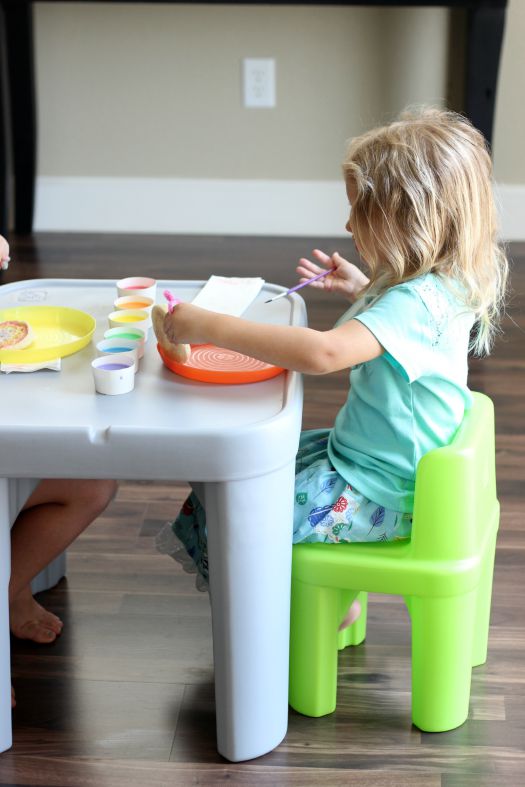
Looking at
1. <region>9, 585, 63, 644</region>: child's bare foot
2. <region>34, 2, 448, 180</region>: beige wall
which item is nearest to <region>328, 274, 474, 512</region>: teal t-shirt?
<region>9, 585, 63, 644</region>: child's bare foot

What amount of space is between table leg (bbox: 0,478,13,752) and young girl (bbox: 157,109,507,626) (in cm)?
24

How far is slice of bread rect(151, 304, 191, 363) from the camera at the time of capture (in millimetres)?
1236

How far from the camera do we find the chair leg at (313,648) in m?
Answer: 1.28

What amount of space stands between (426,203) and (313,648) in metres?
0.54

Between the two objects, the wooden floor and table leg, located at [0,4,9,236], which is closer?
the wooden floor

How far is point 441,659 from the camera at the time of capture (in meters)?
1.27

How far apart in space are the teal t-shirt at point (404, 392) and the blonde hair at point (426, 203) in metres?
0.03

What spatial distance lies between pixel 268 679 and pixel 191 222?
2.42 m

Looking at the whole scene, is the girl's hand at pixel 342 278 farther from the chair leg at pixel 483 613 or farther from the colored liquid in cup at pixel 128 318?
the chair leg at pixel 483 613

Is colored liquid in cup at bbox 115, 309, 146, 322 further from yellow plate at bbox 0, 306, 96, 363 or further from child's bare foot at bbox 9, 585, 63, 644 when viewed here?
child's bare foot at bbox 9, 585, 63, 644

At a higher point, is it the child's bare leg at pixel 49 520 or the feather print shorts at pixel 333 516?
the feather print shorts at pixel 333 516

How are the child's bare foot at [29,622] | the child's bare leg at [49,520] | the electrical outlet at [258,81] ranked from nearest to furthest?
1. the child's bare leg at [49,520]
2. the child's bare foot at [29,622]
3. the electrical outlet at [258,81]

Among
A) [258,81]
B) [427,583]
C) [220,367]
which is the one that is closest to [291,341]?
[220,367]

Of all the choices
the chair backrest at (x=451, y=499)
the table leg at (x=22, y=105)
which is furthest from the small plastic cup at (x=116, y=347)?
the table leg at (x=22, y=105)
